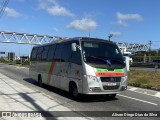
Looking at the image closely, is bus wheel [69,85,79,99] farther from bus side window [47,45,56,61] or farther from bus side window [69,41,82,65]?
bus side window [47,45,56,61]

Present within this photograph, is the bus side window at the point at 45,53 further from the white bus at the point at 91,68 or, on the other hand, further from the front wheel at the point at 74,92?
the front wheel at the point at 74,92

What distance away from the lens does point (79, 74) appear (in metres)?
13.6

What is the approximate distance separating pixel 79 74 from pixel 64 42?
3.14 meters

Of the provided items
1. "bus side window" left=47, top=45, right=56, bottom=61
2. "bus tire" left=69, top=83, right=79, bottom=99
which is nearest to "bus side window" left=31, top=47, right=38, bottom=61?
"bus side window" left=47, top=45, right=56, bottom=61

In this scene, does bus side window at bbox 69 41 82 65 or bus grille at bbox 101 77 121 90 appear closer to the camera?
bus grille at bbox 101 77 121 90

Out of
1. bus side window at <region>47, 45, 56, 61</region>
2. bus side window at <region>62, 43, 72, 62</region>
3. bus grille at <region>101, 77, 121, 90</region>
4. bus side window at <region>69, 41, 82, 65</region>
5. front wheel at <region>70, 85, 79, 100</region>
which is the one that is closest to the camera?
bus grille at <region>101, 77, 121, 90</region>

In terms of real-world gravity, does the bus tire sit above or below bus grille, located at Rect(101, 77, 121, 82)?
below

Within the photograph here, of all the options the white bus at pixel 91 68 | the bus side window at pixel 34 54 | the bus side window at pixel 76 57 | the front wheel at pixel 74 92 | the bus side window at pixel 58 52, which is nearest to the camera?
the white bus at pixel 91 68

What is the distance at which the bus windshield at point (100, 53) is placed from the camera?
13.6 m

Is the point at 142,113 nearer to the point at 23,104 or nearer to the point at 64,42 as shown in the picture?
the point at 23,104

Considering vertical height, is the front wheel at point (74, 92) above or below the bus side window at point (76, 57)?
below

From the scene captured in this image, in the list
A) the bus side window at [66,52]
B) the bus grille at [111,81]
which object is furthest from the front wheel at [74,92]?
the bus side window at [66,52]

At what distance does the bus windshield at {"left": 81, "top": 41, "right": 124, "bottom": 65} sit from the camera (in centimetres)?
1359

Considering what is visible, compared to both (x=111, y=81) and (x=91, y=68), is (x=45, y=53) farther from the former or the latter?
(x=111, y=81)
